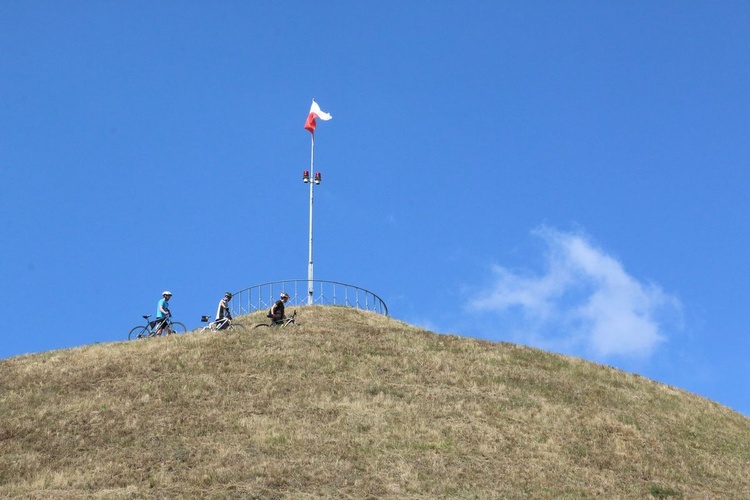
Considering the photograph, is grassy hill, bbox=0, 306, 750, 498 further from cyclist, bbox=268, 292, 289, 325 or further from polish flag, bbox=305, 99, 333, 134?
polish flag, bbox=305, 99, 333, 134

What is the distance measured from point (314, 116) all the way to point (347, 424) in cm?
2958

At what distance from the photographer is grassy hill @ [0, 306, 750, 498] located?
86.4 feet

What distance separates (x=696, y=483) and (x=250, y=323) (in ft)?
75.7

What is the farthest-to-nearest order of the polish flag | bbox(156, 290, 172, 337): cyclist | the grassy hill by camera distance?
1. the polish flag
2. bbox(156, 290, 172, 337): cyclist
3. the grassy hill

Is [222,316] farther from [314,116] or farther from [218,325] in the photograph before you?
[314,116]

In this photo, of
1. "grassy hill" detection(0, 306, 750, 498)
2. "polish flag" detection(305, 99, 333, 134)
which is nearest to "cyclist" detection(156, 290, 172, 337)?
"grassy hill" detection(0, 306, 750, 498)

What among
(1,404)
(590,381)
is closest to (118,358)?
(1,404)

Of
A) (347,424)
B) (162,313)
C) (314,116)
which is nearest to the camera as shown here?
(347,424)

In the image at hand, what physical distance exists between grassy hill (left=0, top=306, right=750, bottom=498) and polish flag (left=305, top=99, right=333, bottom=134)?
56.1 feet

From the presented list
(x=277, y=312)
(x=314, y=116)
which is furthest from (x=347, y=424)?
(x=314, y=116)

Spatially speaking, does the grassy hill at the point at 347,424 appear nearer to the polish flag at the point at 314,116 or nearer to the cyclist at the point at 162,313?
the cyclist at the point at 162,313

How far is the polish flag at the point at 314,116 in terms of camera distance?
5656 cm

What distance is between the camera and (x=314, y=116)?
187ft

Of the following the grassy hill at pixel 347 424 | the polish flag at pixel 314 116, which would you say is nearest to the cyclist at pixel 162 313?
the grassy hill at pixel 347 424
